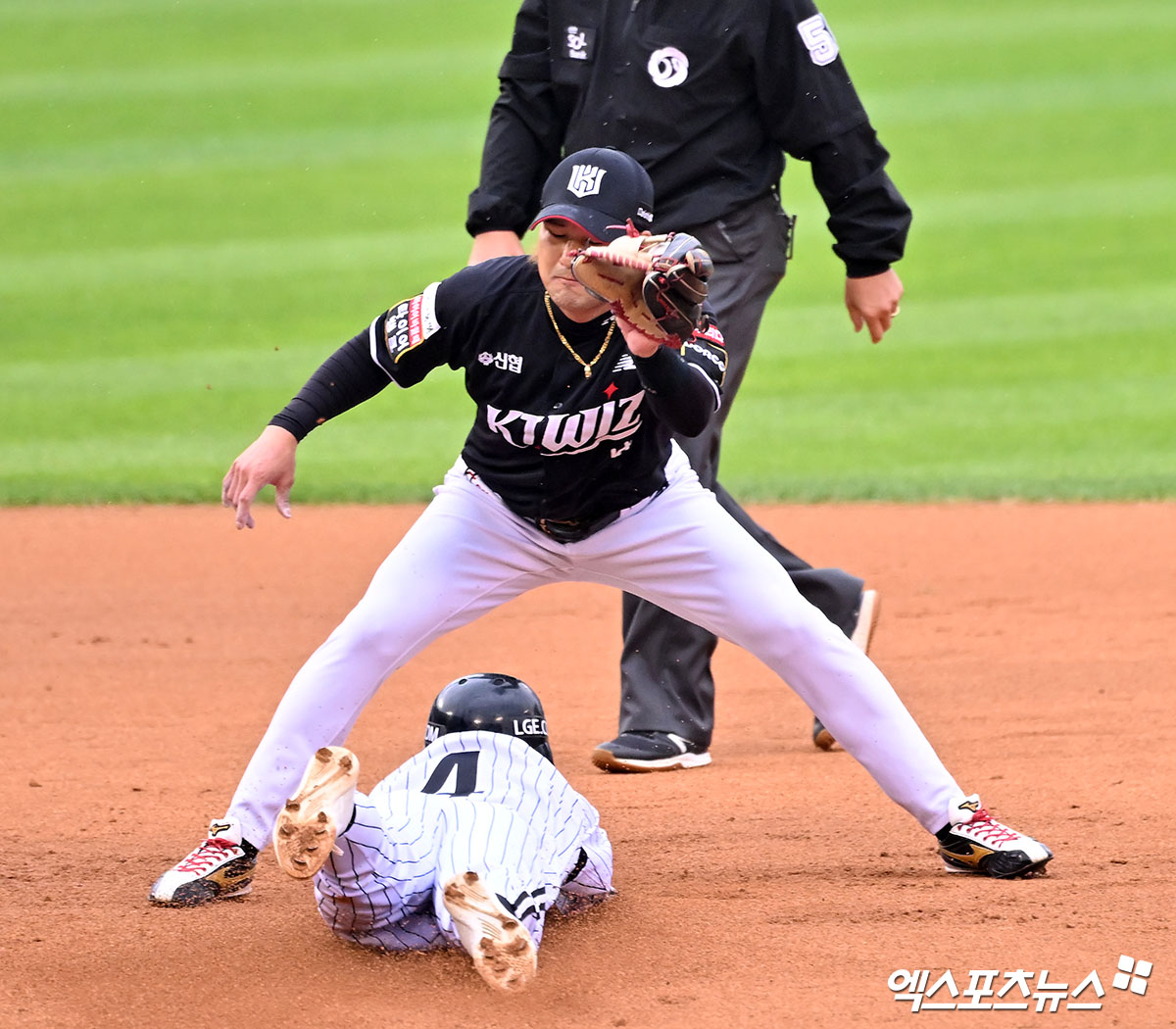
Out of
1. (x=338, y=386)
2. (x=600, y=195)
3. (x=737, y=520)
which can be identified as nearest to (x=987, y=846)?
(x=737, y=520)

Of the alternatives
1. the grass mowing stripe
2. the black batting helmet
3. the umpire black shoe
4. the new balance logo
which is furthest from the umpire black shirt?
the grass mowing stripe

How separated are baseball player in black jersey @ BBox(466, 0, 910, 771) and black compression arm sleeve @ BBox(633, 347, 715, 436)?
1.09 meters

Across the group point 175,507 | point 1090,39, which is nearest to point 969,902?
point 175,507

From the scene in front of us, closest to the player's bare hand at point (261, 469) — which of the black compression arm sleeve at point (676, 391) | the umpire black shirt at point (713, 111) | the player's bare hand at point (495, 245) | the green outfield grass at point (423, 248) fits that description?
the black compression arm sleeve at point (676, 391)

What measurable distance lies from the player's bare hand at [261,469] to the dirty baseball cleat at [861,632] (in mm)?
1930

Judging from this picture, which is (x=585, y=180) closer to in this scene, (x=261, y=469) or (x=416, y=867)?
(x=261, y=469)

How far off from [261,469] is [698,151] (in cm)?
166

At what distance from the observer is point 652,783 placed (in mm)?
4371

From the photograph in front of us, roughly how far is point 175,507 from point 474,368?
517 centimetres

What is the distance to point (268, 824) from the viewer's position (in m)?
3.44

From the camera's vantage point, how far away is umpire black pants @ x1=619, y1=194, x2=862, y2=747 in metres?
4.46

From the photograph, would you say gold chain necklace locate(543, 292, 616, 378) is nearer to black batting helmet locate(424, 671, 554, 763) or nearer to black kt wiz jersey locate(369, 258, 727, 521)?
black kt wiz jersey locate(369, 258, 727, 521)

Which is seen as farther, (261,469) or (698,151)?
(698,151)

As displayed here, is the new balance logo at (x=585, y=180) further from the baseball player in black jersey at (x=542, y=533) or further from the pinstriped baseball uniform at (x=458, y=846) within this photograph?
the pinstriped baseball uniform at (x=458, y=846)
